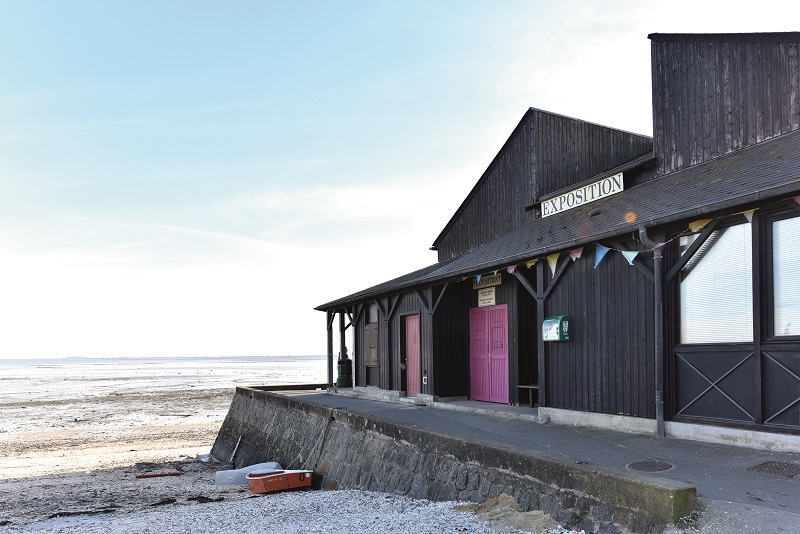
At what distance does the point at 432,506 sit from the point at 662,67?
27.7 ft

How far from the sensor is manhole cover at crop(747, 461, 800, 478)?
232 inches

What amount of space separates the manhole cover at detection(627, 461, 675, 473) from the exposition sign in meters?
6.09

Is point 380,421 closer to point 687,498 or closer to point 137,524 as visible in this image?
point 137,524

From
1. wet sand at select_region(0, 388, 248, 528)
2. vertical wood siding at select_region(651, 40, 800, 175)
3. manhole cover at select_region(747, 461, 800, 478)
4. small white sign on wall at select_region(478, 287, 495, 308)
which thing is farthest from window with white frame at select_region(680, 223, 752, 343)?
wet sand at select_region(0, 388, 248, 528)

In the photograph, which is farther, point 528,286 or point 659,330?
point 528,286

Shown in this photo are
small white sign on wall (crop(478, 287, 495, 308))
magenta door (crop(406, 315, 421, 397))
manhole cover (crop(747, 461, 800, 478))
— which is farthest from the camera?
magenta door (crop(406, 315, 421, 397))

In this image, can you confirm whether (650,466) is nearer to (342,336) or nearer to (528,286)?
(528,286)

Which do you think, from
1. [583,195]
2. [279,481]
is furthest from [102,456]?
[583,195]

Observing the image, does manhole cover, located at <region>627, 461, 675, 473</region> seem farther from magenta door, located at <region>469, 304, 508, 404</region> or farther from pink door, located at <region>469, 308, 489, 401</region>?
pink door, located at <region>469, 308, 489, 401</region>

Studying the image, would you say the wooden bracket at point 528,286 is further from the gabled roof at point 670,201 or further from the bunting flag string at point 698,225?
the bunting flag string at point 698,225

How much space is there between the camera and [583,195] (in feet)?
41.4

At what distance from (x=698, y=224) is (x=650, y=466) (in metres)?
3.10

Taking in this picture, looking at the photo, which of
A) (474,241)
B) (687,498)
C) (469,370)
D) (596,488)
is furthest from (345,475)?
(474,241)

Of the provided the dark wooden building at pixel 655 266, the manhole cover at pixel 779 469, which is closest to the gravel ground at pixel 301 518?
the manhole cover at pixel 779 469
